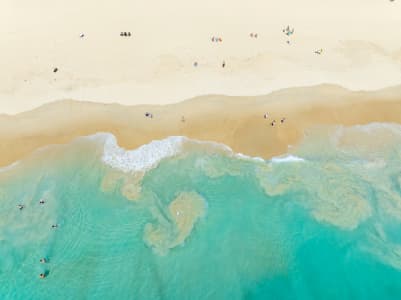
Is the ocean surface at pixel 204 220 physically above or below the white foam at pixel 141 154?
below

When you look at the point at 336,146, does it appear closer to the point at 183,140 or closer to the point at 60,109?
the point at 183,140

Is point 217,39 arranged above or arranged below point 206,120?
above

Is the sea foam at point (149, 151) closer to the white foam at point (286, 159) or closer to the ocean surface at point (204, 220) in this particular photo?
the ocean surface at point (204, 220)

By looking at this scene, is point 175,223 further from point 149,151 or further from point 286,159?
point 286,159

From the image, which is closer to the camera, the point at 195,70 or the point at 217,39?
the point at 195,70

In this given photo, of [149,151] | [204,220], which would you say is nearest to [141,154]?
[149,151]

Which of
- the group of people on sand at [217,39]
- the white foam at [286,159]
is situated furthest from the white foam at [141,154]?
the group of people on sand at [217,39]

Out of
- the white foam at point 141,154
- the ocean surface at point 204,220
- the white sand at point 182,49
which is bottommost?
the ocean surface at point 204,220
